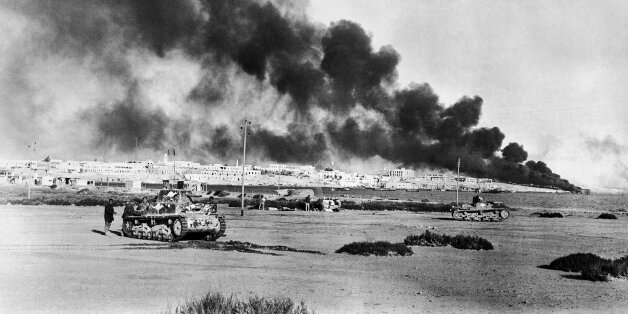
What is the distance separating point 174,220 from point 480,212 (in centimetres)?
3165

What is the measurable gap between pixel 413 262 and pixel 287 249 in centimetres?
540

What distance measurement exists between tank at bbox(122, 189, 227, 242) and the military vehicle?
2874cm

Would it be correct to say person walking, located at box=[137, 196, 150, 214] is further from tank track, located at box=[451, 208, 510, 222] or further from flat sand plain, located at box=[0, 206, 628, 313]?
tank track, located at box=[451, 208, 510, 222]

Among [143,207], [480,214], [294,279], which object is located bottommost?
[294,279]

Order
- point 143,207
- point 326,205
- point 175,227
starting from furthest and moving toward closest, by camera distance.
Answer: point 326,205 → point 143,207 → point 175,227

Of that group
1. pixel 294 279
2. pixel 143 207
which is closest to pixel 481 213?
pixel 143 207

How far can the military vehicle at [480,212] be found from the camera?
48969 millimetres

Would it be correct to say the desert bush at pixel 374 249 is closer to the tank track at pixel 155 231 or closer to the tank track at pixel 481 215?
the tank track at pixel 155 231

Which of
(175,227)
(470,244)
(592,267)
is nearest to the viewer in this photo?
(592,267)

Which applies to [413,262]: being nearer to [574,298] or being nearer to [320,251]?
[320,251]

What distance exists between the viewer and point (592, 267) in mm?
17984

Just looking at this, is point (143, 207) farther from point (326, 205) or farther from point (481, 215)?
point (326, 205)

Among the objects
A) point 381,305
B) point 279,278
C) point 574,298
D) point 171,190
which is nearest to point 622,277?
point 574,298

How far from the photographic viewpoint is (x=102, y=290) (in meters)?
13.1
